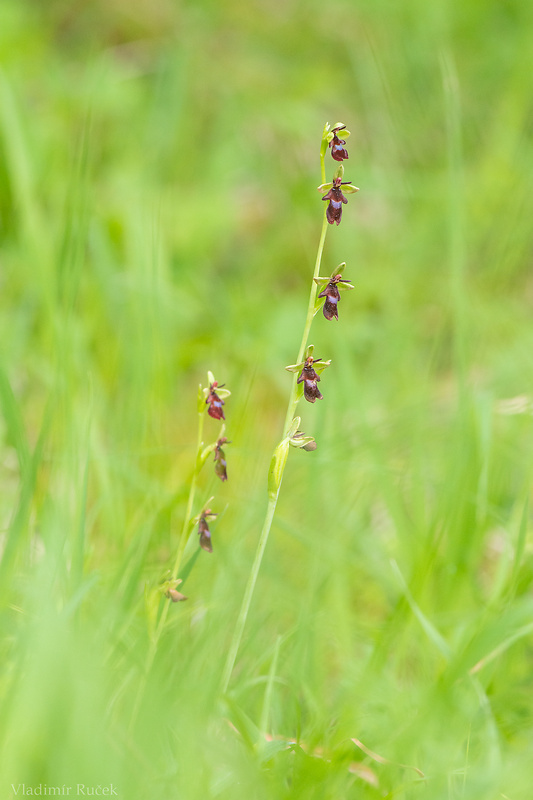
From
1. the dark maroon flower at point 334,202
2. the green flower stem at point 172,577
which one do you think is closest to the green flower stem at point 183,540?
the green flower stem at point 172,577

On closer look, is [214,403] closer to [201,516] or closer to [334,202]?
[201,516]

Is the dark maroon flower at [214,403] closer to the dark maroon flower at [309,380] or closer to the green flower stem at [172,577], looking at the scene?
the green flower stem at [172,577]

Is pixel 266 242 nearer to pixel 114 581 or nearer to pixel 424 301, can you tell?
pixel 424 301

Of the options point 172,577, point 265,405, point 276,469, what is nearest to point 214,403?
point 276,469

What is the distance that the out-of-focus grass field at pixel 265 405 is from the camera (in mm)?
1147

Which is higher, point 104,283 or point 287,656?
point 104,283

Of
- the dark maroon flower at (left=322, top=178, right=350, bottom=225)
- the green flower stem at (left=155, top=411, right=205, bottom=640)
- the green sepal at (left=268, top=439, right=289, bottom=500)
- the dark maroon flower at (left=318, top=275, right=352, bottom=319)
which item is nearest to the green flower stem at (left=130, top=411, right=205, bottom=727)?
the green flower stem at (left=155, top=411, right=205, bottom=640)

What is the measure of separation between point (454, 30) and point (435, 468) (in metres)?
3.68

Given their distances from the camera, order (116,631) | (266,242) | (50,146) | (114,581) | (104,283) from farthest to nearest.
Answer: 1. (266,242)
2. (50,146)
3. (104,283)
4. (114,581)
5. (116,631)

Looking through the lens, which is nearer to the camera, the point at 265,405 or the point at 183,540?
the point at 183,540

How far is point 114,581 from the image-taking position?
134cm

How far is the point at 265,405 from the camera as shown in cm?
306

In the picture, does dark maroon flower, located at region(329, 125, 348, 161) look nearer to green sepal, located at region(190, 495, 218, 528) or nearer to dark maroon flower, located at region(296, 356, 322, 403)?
dark maroon flower, located at region(296, 356, 322, 403)

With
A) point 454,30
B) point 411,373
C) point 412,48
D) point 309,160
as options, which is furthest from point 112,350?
point 454,30
